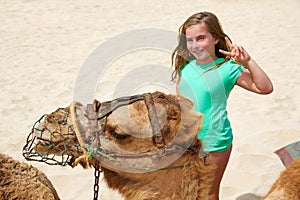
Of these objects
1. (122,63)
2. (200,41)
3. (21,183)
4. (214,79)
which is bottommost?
(122,63)

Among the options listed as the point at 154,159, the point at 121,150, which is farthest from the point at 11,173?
the point at 154,159

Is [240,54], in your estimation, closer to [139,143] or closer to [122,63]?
[139,143]

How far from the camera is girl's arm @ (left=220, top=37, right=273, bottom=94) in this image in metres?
2.69

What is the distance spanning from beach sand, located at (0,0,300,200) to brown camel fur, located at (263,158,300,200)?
1750mm

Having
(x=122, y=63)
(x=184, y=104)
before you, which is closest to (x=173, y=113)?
(x=184, y=104)

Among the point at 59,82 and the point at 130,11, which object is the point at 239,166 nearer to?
the point at 59,82

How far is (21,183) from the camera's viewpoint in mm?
2396

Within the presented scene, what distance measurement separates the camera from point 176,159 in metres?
2.10

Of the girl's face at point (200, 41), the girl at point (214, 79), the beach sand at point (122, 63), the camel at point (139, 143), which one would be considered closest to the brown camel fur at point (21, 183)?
the camel at point (139, 143)

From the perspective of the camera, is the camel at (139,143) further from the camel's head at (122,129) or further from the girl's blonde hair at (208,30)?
the girl's blonde hair at (208,30)

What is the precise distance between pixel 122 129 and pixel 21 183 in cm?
75

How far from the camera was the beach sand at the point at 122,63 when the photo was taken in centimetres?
505

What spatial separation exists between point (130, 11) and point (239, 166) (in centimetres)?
891

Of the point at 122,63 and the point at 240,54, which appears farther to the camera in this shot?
the point at 122,63
